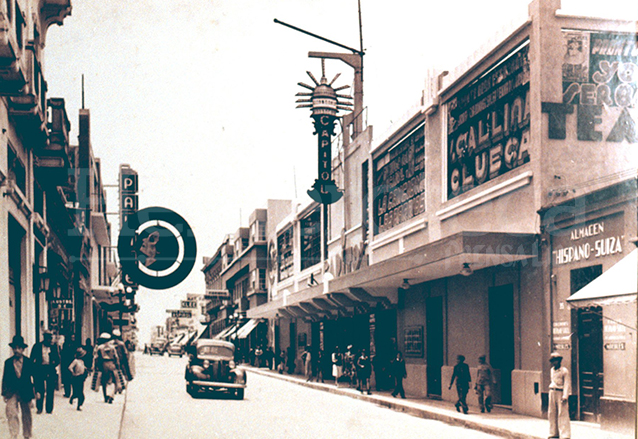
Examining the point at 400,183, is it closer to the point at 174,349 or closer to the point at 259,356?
the point at 174,349

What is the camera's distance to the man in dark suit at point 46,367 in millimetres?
14263

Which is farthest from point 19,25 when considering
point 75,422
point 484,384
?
point 484,384

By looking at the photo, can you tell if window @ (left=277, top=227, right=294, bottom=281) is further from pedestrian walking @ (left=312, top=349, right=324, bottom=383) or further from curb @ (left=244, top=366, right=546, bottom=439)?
curb @ (left=244, top=366, right=546, bottom=439)

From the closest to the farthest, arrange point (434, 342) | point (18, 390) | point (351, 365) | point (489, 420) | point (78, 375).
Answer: point (18, 390), point (78, 375), point (489, 420), point (434, 342), point (351, 365)

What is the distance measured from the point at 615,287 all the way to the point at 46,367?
31.9ft

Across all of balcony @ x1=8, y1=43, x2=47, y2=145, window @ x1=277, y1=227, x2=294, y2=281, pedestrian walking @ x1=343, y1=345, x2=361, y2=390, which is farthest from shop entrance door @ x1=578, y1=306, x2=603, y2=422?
pedestrian walking @ x1=343, y1=345, x2=361, y2=390

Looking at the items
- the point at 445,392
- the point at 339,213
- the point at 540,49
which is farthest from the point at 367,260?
the point at 540,49

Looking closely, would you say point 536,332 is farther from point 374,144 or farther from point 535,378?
point 374,144

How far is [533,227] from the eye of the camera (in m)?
20.9

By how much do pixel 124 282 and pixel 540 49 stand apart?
35.9ft

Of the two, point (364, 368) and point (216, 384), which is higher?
point (216, 384)

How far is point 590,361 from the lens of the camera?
1925cm

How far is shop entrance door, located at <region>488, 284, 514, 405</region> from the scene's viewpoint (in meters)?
22.9
